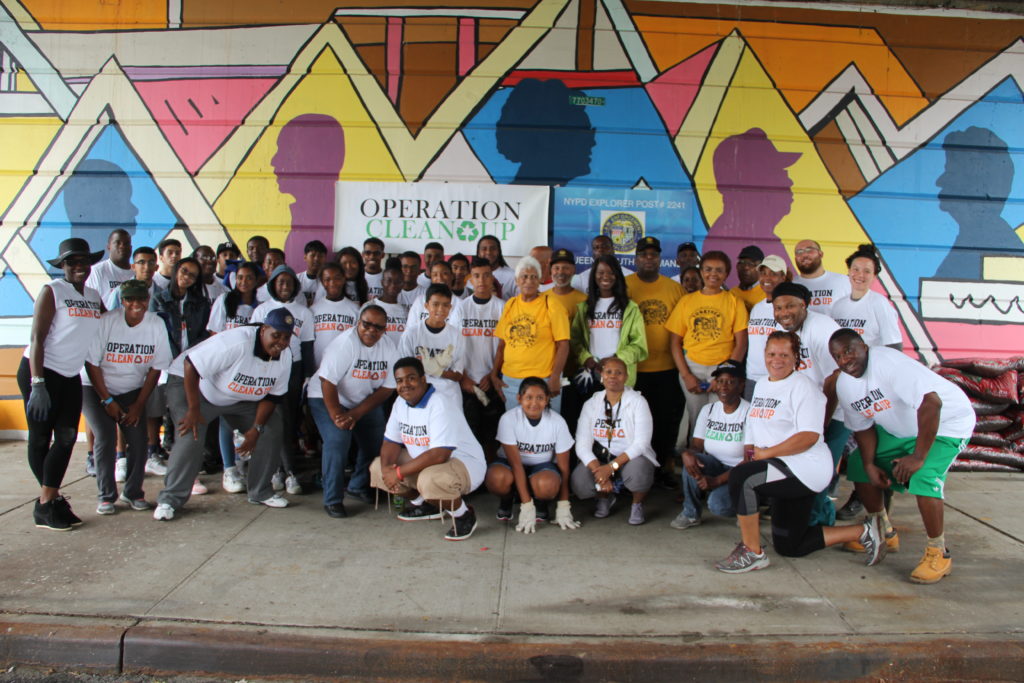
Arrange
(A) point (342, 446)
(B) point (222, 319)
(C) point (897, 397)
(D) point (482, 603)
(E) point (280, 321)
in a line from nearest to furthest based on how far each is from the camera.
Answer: (D) point (482, 603)
(C) point (897, 397)
(E) point (280, 321)
(A) point (342, 446)
(B) point (222, 319)

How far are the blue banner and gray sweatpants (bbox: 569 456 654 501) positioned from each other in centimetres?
273

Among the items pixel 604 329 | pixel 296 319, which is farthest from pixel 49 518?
pixel 604 329

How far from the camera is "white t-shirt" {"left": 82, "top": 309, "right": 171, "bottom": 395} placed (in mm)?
4541

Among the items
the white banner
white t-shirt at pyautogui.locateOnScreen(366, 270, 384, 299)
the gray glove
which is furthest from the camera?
the white banner

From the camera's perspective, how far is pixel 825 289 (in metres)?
5.20

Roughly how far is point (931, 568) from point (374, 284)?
4637 millimetres

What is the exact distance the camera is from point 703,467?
4.55m

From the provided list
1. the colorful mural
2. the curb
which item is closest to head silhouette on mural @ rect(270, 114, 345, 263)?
the colorful mural

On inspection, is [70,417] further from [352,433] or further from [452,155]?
[452,155]

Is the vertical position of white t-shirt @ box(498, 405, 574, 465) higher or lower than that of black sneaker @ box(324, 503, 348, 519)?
higher

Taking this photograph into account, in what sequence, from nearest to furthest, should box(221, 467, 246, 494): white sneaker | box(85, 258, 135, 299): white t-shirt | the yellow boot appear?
the yellow boot < box(221, 467, 246, 494): white sneaker < box(85, 258, 135, 299): white t-shirt

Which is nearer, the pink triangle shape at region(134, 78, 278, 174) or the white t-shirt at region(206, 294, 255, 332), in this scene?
the white t-shirt at region(206, 294, 255, 332)

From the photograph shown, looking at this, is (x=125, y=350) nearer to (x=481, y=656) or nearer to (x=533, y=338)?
(x=533, y=338)

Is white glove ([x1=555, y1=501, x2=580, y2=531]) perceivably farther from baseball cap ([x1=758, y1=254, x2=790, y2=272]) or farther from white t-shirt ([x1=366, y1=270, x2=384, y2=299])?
white t-shirt ([x1=366, y1=270, x2=384, y2=299])
